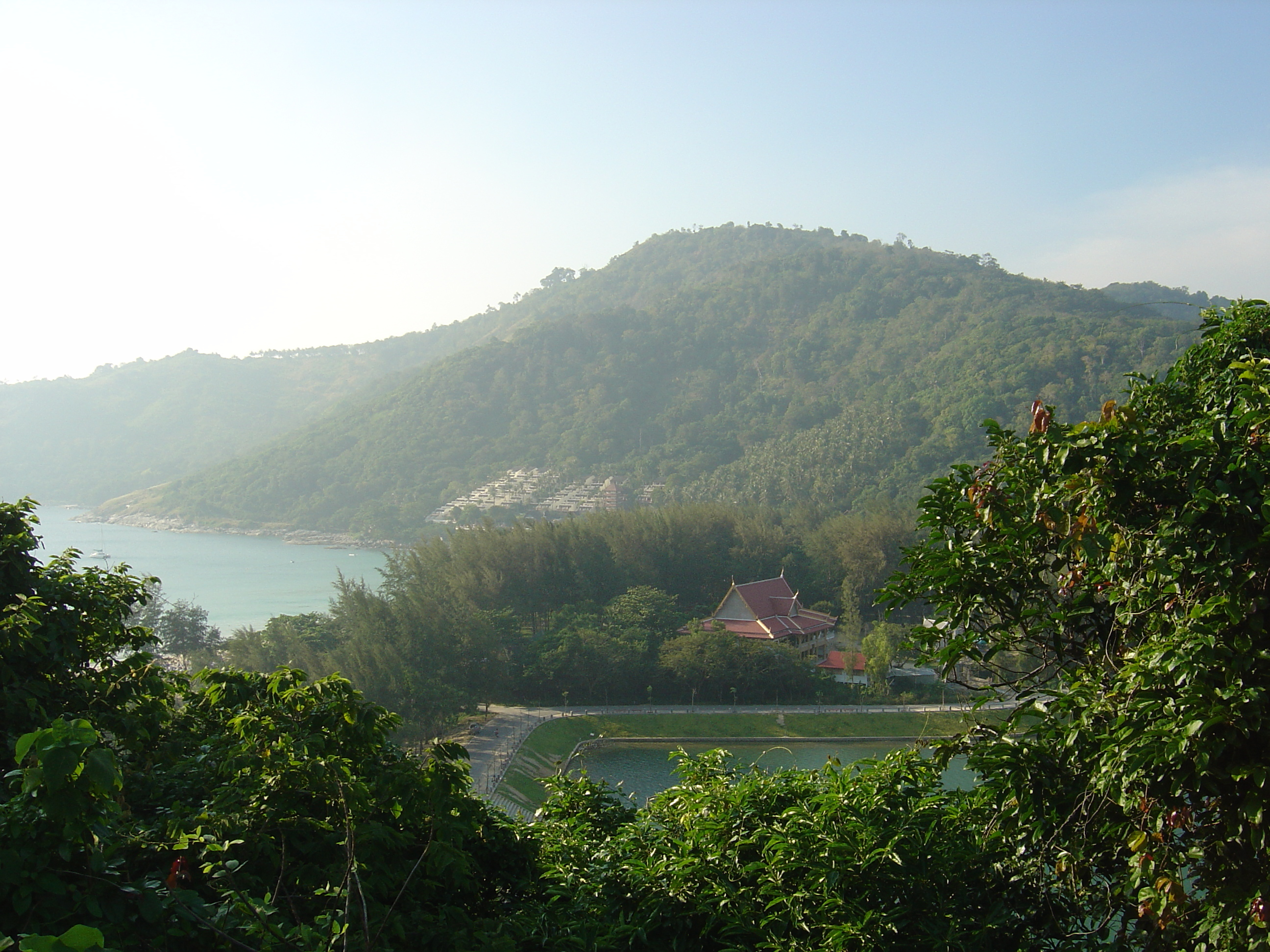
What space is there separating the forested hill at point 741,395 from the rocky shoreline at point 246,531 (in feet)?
4.34

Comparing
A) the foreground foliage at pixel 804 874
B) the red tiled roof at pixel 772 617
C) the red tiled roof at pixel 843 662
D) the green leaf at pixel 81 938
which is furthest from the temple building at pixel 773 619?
the green leaf at pixel 81 938

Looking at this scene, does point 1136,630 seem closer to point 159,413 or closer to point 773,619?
point 773,619

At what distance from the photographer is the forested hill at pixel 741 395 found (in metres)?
58.6

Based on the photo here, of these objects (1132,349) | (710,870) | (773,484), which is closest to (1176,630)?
(710,870)

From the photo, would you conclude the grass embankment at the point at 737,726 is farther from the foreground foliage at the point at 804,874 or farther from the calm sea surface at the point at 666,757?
the foreground foliage at the point at 804,874

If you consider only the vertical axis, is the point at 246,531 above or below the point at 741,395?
below

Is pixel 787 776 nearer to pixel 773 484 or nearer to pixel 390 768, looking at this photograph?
pixel 390 768

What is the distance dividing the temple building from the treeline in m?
1.01

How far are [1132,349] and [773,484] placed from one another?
92.2 ft

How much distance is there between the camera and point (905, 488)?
50938mm

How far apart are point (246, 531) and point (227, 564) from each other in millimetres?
17279

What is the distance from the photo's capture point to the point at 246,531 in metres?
71.4

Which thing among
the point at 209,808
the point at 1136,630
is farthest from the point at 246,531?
the point at 1136,630

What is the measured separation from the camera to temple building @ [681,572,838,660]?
2952cm
